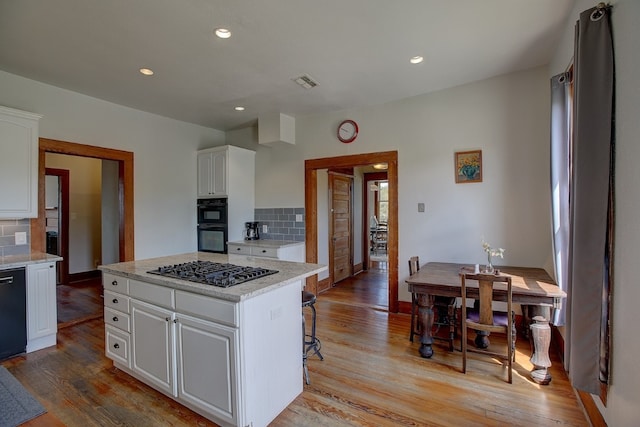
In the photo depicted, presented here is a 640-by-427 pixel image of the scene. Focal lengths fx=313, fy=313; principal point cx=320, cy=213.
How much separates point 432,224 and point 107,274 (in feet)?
11.1

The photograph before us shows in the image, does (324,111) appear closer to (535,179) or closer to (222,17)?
(222,17)

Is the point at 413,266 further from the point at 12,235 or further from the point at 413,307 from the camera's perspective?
the point at 12,235

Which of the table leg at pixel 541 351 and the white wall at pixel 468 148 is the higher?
the white wall at pixel 468 148

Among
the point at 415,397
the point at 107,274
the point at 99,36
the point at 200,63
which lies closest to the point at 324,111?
the point at 200,63

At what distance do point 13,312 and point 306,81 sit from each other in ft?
11.7

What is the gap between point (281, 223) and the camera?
5051 millimetres

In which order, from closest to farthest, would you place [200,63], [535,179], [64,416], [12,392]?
1. [12,392]
2. [64,416]
3. [200,63]
4. [535,179]

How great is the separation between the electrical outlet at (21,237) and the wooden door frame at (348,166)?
129 inches

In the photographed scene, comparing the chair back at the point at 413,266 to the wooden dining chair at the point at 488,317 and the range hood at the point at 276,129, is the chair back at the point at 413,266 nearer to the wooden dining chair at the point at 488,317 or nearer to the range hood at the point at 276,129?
the wooden dining chair at the point at 488,317

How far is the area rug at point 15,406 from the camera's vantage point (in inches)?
34.7

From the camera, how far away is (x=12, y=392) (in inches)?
39.3

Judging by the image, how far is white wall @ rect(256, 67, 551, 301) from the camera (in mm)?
3256

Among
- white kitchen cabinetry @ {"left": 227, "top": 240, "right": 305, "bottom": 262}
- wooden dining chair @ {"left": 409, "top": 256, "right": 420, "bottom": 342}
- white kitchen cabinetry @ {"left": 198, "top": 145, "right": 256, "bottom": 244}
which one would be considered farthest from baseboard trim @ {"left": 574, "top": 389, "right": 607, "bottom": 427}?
white kitchen cabinetry @ {"left": 198, "top": 145, "right": 256, "bottom": 244}

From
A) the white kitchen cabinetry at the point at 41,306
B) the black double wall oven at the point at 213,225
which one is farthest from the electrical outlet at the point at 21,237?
the black double wall oven at the point at 213,225
